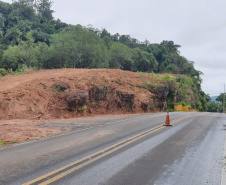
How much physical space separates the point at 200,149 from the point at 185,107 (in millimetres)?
30067

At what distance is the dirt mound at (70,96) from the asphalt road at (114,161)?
871 centimetres

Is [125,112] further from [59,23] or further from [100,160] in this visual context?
[59,23]

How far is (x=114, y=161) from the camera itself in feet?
20.6

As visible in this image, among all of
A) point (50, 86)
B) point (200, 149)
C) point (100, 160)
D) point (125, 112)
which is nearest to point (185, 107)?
point (125, 112)

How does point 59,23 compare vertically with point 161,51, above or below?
above

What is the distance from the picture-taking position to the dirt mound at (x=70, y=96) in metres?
17.1

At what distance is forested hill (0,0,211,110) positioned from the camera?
1344 inches

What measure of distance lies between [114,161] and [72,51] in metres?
29.3

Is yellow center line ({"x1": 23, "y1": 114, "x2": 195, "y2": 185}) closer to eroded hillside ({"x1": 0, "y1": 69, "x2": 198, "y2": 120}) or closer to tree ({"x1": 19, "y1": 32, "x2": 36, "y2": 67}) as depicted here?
eroded hillside ({"x1": 0, "y1": 69, "x2": 198, "y2": 120})

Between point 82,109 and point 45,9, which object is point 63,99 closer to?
point 82,109

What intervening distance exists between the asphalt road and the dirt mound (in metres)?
8.71

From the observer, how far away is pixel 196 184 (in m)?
4.77

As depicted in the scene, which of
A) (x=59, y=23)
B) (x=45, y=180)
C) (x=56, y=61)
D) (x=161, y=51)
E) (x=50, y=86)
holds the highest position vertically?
(x=59, y=23)

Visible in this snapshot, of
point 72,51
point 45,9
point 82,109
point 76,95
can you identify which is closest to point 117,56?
point 72,51
